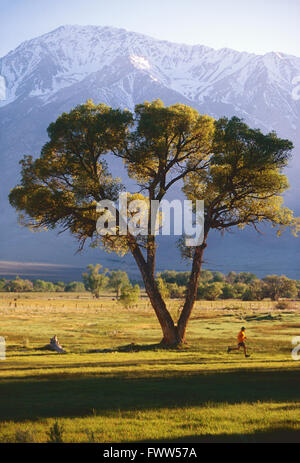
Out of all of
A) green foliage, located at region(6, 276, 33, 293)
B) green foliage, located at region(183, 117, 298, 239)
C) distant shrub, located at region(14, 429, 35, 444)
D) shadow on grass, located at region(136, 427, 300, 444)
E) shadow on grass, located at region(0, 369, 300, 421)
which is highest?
green foliage, located at region(183, 117, 298, 239)

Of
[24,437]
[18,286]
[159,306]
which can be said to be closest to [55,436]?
[24,437]

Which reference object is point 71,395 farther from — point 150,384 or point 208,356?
point 208,356

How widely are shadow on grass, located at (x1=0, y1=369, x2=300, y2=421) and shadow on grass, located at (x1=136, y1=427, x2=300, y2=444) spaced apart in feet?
10.4

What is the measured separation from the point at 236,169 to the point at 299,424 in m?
21.7

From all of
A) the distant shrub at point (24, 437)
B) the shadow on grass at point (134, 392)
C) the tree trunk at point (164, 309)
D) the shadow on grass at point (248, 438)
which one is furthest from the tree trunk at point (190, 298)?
the distant shrub at point (24, 437)

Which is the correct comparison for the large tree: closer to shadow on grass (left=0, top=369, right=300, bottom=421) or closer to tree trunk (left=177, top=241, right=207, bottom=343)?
tree trunk (left=177, top=241, right=207, bottom=343)

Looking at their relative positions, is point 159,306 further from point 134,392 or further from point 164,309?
point 134,392

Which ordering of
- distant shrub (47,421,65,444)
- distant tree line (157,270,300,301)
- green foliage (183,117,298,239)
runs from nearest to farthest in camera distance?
distant shrub (47,421,65,444) < green foliage (183,117,298,239) < distant tree line (157,270,300,301)

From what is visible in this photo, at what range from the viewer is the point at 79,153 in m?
31.5

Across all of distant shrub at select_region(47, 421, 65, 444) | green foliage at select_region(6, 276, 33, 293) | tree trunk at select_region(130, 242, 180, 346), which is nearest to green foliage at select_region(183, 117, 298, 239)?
tree trunk at select_region(130, 242, 180, 346)

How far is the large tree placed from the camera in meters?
30.6

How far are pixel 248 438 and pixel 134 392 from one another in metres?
6.43

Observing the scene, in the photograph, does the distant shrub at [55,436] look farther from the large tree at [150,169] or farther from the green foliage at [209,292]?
the green foliage at [209,292]

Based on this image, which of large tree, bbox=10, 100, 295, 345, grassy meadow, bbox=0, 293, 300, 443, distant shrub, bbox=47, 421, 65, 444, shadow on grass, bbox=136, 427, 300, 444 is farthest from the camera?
large tree, bbox=10, 100, 295, 345
